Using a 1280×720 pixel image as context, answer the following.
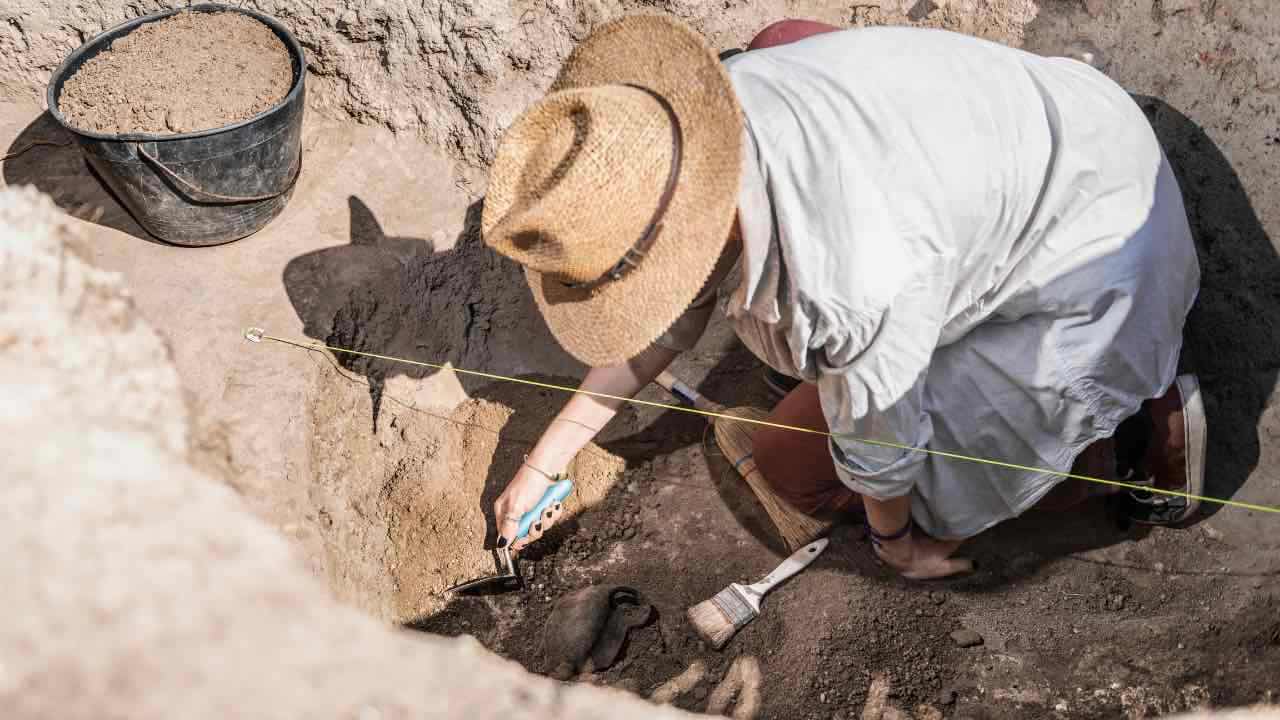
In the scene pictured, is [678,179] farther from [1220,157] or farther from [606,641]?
[1220,157]

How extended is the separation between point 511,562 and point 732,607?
0.56m

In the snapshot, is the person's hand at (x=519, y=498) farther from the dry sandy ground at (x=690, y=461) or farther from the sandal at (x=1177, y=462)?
the sandal at (x=1177, y=462)

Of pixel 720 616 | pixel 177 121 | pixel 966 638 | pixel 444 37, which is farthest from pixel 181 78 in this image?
pixel 966 638

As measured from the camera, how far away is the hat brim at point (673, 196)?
1428 millimetres

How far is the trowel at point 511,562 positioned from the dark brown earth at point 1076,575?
0.21ft

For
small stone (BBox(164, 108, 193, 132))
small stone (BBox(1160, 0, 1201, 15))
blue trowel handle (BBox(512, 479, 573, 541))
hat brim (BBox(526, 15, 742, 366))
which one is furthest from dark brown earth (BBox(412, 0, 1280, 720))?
small stone (BBox(164, 108, 193, 132))

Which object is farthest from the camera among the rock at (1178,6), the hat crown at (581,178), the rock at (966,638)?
the rock at (1178,6)

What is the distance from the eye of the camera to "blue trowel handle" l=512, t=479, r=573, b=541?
2084 mm

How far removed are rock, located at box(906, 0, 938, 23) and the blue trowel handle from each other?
6.18 ft

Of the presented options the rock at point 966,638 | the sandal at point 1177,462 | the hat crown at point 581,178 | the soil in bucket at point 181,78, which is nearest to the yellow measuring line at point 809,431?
the sandal at point 1177,462

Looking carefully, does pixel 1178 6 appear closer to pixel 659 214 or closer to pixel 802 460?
pixel 802 460

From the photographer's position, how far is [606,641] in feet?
7.38

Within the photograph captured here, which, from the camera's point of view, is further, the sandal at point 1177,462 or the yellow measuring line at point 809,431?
the sandal at point 1177,462

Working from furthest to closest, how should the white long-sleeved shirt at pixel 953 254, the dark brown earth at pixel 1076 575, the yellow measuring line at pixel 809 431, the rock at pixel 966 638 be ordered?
the rock at pixel 966 638 → the dark brown earth at pixel 1076 575 → the yellow measuring line at pixel 809 431 → the white long-sleeved shirt at pixel 953 254
